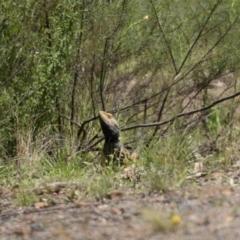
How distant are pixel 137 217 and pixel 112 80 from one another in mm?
6123

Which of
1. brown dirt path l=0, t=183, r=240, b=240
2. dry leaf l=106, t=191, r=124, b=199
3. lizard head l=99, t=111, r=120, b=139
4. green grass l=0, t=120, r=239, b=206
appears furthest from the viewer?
lizard head l=99, t=111, r=120, b=139

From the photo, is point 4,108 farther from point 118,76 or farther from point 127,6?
point 118,76

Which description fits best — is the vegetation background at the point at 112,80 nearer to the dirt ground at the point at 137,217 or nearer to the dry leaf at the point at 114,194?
the dry leaf at the point at 114,194

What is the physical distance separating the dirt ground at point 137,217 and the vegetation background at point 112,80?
111cm

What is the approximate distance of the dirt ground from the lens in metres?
5.45

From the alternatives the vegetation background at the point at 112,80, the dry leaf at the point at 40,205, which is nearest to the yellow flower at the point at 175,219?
the dry leaf at the point at 40,205

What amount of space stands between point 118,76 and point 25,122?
8.49 ft

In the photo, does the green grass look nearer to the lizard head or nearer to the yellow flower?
the lizard head

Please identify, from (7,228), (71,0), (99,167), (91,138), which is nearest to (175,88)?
(91,138)

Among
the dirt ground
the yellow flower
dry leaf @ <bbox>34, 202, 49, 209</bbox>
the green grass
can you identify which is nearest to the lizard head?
the green grass

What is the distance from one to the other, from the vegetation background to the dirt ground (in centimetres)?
111

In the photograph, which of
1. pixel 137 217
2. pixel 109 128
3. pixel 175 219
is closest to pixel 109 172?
pixel 109 128

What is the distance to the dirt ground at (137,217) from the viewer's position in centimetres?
545

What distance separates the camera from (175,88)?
37.7 feet
